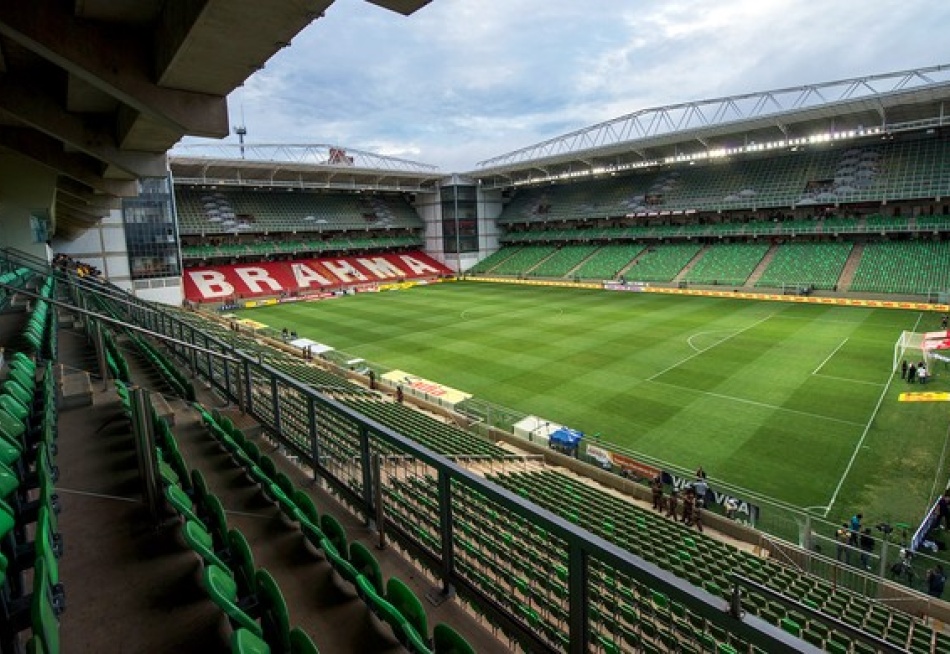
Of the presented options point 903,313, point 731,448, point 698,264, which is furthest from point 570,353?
point 698,264

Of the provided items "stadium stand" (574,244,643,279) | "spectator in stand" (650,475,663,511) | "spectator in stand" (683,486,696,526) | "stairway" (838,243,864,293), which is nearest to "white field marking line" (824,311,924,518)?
"spectator in stand" (683,486,696,526)

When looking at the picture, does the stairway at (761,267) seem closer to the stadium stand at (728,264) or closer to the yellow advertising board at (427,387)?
the stadium stand at (728,264)

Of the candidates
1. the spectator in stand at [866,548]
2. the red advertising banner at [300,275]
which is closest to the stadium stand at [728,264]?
the red advertising banner at [300,275]

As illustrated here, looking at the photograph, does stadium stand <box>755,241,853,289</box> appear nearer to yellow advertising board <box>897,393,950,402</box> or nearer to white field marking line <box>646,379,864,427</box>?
yellow advertising board <box>897,393,950,402</box>

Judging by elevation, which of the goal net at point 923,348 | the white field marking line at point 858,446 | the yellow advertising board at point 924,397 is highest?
the goal net at point 923,348

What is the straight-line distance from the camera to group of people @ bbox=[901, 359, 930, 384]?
18634 mm

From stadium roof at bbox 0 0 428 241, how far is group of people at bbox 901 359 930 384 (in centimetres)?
2311

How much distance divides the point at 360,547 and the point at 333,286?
49.9 meters

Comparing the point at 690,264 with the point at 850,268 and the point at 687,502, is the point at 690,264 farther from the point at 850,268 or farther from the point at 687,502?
the point at 687,502

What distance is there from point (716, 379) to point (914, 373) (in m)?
6.91

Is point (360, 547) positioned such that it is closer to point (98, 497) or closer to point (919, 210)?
point (98, 497)

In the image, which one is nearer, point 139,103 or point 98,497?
point 139,103

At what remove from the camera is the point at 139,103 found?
433 cm

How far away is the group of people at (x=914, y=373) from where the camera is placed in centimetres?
1863
